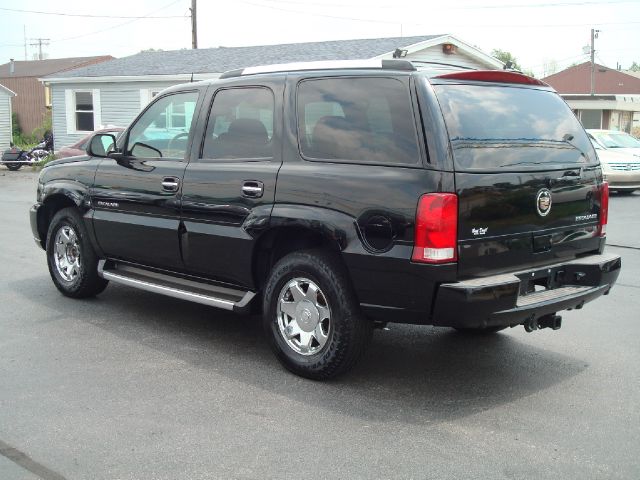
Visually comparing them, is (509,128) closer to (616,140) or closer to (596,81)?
(616,140)

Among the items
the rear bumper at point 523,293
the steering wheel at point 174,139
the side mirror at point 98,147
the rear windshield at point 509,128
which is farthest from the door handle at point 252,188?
the side mirror at point 98,147

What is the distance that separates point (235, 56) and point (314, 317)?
22.8 metres

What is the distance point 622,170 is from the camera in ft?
60.2

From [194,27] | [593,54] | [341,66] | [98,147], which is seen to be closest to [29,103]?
[194,27]

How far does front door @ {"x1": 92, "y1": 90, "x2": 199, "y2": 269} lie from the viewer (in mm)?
5906

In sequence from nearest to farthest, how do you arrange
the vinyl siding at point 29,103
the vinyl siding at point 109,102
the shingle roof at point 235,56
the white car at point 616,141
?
the white car at point 616,141 → the shingle roof at point 235,56 → the vinyl siding at point 109,102 → the vinyl siding at point 29,103

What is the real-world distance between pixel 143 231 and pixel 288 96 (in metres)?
1.71

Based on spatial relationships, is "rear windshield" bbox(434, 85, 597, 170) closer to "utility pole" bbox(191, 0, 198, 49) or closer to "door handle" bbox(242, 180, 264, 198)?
"door handle" bbox(242, 180, 264, 198)

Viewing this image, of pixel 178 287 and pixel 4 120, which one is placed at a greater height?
pixel 4 120

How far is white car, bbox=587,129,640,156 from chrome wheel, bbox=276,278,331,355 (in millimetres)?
15987

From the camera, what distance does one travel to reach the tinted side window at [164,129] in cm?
602

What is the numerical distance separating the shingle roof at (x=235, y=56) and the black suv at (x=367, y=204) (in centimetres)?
1672

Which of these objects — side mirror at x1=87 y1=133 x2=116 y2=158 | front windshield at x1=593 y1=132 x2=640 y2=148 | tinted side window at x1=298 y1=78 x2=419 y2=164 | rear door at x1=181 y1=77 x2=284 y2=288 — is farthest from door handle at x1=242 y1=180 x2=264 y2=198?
front windshield at x1=593 y1=132 x2=640 y2=148

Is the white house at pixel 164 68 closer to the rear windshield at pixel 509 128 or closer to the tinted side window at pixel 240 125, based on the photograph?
the tinted side window at pixel 240 125
